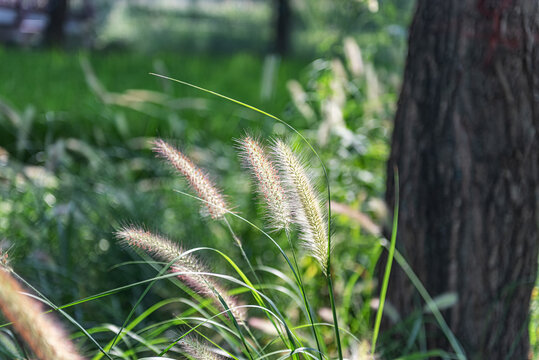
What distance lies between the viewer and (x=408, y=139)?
181 centimetres

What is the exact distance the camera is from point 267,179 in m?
0.97

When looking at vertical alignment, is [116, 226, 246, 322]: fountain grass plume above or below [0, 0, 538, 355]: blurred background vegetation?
above

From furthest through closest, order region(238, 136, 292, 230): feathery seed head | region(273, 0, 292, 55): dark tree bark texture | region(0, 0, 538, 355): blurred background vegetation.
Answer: region(273, 0, 292, 55): dark tree bark texture → region(0, 0, 538, 355): blurred background vegetation → region(238, 136, 292, 230): feathery seed head

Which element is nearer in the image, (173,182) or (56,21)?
(173,182)

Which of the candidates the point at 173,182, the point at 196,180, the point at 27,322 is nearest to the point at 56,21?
the point at 173,182

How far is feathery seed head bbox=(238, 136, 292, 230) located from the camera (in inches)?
37.6

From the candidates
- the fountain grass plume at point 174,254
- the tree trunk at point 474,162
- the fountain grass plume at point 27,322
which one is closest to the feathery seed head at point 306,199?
the fountain grass plume at point 174,254

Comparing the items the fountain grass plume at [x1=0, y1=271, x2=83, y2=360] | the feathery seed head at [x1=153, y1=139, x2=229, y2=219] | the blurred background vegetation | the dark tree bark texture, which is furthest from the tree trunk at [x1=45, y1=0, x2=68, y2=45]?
the fountain grass plume at [x1=0, y1=271, x2=83, y2=360]

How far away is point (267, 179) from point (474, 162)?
37.2 inches

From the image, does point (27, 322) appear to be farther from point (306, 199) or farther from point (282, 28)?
point (282, 28)

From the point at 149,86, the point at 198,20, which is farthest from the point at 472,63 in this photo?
the point at 198,20

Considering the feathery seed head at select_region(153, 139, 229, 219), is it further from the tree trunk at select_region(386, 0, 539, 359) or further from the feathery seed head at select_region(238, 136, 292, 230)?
the tree trunk at select_region(386, 0, 539, 359)

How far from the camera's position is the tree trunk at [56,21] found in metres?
11.0

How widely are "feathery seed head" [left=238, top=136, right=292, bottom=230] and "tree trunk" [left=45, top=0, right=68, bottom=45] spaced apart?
11076 millimetres
